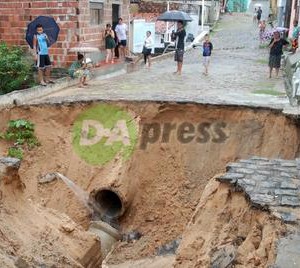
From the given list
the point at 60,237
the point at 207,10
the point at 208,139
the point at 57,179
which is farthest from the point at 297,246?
the point at 207,10

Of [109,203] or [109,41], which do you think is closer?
[109,203]

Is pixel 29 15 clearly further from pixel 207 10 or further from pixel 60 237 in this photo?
pixel 207 10

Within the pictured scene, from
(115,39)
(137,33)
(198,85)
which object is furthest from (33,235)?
(137,33)

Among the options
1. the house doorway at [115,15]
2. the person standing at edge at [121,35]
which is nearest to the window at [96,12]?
the person standing at edge at [121,35]

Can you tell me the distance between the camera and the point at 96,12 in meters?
14.4

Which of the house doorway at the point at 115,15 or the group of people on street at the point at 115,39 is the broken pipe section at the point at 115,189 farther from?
the house doorway at the point at 115,15

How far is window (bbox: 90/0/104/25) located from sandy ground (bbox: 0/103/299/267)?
5223 millimetres

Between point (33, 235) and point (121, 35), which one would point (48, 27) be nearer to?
point (121, 35)

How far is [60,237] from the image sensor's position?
637cm

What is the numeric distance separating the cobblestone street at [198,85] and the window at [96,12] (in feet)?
6.20

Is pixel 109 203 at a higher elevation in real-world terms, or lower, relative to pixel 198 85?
lower

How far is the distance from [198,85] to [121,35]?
4410 millimetres

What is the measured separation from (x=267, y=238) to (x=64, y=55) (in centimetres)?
997

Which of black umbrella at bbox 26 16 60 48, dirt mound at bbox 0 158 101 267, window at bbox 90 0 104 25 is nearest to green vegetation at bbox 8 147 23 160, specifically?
dirt mound at bbox 0 158 101 267
